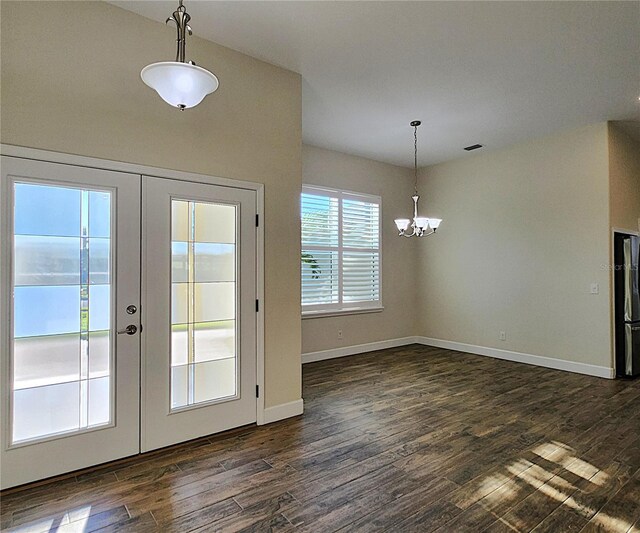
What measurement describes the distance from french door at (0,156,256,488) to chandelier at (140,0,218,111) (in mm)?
1311

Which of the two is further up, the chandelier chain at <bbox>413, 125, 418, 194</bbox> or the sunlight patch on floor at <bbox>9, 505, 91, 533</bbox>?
the chandelier chain at <bbox>413, 125, 418, 194</bbox>

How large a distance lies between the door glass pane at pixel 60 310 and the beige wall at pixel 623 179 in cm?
586

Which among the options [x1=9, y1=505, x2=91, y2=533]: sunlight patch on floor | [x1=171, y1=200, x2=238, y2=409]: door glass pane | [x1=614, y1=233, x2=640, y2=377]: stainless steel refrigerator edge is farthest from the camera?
[x1=614, y1=233, x2=640, y2=377]: stainless steel refrigerator edge

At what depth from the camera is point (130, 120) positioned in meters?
2.96

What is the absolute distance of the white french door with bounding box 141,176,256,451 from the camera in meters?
3.07

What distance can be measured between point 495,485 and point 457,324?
175 inches

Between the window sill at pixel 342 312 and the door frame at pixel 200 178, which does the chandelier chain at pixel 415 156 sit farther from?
the door frame at pixel 200 178

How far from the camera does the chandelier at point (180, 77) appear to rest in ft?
5.79

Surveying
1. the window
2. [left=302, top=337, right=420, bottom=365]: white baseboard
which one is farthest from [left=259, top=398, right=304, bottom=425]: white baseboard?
the window

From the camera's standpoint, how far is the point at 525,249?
589cm

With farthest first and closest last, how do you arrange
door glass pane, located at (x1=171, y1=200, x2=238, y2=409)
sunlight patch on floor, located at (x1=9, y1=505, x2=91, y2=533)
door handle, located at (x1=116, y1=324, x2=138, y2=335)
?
door glass pane, located at (x1=171, y1=200, x2=238, y2=409) < door handle, located at (x1=116, y1=324, x2=138, y2=335) < sunlight patch on floor, located at (x1=9, y1=505, x2=91, y2=533)

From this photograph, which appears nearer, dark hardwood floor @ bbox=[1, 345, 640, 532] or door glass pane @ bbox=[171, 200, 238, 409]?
dark hardwood floor @ bbox=[1, 345, 640, 532]

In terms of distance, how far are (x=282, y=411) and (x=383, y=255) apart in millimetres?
3936

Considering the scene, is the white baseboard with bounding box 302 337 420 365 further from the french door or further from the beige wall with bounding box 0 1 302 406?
the french door
